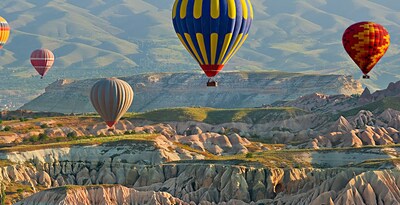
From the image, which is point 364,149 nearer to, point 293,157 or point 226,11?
point 293,157

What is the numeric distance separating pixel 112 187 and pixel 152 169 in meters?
27.1

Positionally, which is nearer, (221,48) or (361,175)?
(221,48)

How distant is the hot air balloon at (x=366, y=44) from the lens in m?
156

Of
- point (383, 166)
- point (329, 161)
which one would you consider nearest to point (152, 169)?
point (329, 161)

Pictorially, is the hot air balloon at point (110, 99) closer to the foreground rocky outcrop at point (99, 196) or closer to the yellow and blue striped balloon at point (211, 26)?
the foreground rocky outcrop at point (99, 196)

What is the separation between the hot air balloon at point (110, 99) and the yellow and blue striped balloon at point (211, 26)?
5140 cm

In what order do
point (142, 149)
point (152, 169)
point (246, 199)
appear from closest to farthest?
point (246, 199) → point (152, 169) → point (142, 149)

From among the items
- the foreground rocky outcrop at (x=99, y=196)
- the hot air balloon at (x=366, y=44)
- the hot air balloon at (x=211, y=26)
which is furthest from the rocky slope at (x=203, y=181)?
the hot air balloon at (x=211, y=26)

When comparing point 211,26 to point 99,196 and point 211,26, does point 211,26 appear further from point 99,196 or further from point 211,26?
point 99,196

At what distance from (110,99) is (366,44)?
3977 centimetres

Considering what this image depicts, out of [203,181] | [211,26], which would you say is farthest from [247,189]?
[211,26]

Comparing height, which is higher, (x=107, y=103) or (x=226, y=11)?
(x=226, y=11)

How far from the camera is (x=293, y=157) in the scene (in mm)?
167875

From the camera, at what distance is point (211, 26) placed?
118 metres
